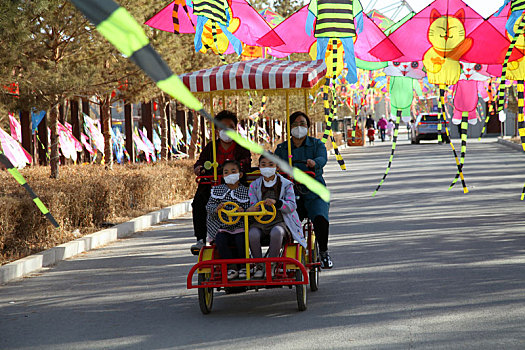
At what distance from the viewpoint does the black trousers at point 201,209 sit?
8.43 m

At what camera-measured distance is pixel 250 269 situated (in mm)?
7234

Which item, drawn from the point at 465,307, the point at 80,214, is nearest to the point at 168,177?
the point at 80,214

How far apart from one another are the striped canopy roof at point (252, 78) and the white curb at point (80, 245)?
3.42m

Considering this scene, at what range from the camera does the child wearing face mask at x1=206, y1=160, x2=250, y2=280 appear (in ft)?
23.9

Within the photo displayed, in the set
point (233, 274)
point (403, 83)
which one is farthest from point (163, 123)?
point (233, 274)

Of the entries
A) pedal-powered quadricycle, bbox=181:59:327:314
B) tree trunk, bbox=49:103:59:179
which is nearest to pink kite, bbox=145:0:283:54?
pedal-powered quadricycle, bbox=181:59:327:314

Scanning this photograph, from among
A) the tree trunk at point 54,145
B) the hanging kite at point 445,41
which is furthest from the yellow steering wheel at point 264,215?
the tree trunk at point 54,145

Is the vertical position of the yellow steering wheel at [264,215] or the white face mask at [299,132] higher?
the white face mask at [299,132]

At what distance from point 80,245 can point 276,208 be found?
203 inches

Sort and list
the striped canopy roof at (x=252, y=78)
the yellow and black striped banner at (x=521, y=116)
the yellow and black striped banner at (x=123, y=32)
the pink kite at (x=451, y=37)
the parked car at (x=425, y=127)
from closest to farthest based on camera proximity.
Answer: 1. the yellow and black striped banner at (x=123, y=32)
2. the striped canopy roof at (x=252, y=78)
3. the yellow and black striped banner at (x=521, y=116)
4. the pink kite at (x=451, y=37)
5. the parked car at (x=425, y=127)

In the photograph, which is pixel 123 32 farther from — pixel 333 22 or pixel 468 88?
pixel 468 88

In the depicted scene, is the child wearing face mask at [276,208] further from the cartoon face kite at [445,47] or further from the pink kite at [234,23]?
the pink kite at [234,23]

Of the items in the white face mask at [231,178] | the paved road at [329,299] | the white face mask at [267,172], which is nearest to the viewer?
the paved road at [329,299]

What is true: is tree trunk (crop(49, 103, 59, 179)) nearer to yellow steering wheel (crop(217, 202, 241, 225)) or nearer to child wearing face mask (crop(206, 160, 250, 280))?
child wearing face mask (crop(206, 160, 250, 280))
